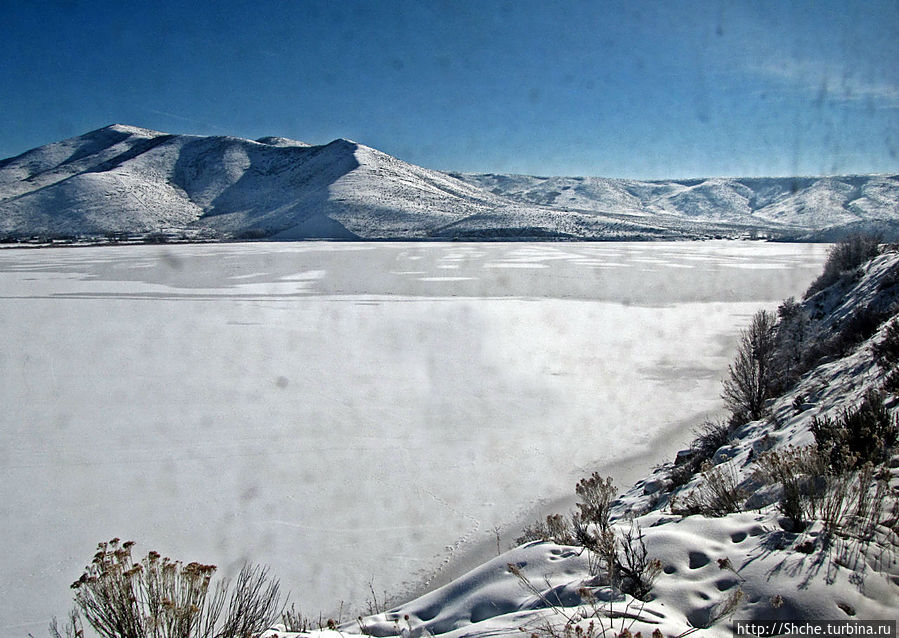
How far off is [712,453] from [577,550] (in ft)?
12.3

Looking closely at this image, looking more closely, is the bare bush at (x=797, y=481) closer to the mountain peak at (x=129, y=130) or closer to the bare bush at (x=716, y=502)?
the bare bush at (x=716, y=502)

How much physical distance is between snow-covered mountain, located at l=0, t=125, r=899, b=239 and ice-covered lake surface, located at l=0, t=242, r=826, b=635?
141ft

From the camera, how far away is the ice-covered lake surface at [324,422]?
16.7 ft

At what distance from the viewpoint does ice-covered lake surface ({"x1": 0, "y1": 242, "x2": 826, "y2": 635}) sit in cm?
509

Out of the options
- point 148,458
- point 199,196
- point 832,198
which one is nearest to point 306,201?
point 199,196

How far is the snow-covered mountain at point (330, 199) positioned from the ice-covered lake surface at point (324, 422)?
42920 mm

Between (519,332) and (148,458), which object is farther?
(519,332)

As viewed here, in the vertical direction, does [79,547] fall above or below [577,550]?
below

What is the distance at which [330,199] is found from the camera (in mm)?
78688

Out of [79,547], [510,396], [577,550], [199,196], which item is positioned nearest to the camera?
[577,550]

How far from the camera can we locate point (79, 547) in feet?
16.2

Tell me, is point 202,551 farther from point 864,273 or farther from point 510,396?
point 864,273

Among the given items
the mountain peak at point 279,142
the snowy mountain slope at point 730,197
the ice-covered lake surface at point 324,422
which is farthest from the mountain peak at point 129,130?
the ice-covered lake surface at point 324,422

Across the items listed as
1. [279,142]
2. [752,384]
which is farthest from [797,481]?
[279,142]
